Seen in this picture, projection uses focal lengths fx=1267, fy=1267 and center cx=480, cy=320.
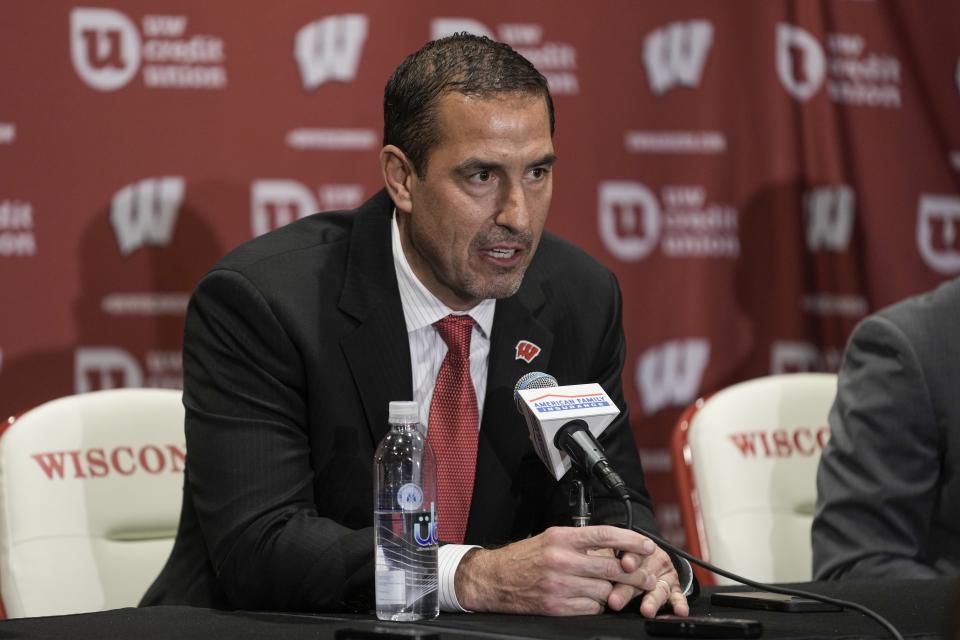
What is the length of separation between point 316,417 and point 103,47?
2.04 m

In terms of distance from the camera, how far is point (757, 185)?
4.67m

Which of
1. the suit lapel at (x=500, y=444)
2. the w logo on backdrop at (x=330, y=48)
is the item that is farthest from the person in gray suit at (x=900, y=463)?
the w logo on backdrop at (x=330, y=48)

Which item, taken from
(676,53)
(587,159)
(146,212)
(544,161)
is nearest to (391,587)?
(544,161)

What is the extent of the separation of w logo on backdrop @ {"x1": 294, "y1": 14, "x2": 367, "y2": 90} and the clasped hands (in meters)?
2.47

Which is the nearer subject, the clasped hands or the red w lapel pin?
the clasped hands

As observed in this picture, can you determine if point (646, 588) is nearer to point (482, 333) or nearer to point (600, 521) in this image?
point (600, 521)

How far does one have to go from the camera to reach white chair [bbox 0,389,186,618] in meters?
2.75

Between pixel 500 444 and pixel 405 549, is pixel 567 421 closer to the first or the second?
pixel 405 549

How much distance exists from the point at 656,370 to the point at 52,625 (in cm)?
293

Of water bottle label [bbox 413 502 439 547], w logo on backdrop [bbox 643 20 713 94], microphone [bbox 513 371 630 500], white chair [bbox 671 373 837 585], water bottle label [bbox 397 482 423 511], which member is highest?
w logo on backdrop [bbox 643 20 713 94]

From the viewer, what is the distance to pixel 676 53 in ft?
15.0

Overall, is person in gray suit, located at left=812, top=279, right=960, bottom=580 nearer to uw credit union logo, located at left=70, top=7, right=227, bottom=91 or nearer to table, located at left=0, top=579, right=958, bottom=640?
table, located at left=0, top=579, right=958, bottom=640

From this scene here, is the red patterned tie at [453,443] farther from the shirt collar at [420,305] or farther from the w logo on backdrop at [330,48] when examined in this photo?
the w logo on backdrop at [330,48]

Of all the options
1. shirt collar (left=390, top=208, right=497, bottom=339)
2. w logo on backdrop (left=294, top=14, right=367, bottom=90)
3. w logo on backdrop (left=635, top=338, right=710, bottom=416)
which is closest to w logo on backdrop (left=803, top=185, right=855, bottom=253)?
w logo on backdrop (left=635, top=338, right=710, bottom=416)
